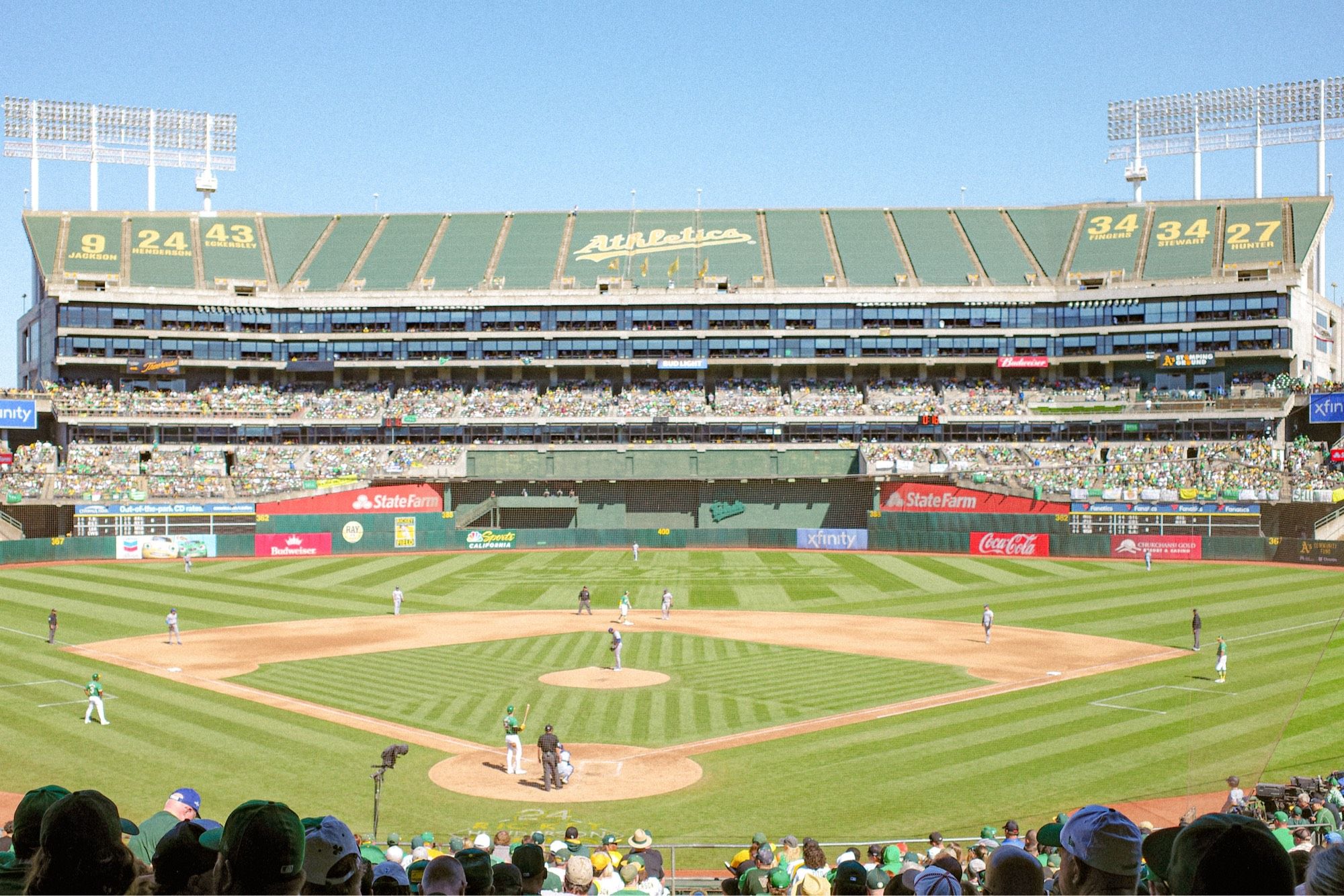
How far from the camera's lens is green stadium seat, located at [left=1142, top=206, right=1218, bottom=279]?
88500 mm

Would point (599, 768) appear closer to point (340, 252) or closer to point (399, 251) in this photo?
point (399, 251)

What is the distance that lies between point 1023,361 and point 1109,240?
47.8 ft

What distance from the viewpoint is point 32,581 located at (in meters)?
57.9

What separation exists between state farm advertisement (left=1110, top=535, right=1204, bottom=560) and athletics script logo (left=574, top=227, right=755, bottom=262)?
4634 centimetres

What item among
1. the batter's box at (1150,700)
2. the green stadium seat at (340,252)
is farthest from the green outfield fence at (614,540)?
the batter's box at (1150,700)

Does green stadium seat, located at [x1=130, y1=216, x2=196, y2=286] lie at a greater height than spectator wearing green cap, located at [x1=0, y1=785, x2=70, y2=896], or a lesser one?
greater

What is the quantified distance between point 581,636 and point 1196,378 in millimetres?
63582

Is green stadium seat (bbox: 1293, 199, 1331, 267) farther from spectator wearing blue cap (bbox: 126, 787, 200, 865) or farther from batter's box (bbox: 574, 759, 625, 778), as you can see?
spectator wearing blue cap (bbox: 126, 787, 200, 865)

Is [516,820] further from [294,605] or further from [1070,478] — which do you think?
[1070,478]

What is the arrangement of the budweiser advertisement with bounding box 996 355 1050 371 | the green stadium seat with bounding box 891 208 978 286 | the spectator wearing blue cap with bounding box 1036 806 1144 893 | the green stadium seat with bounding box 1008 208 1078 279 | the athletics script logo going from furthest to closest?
1. the athletics script logo
2. the green stadium seat with bounding box 1008 208 1078 279
3. the green stadium seat with bounding box 891 208 978 286
4. the budweiser advertisement with bounding box 996 355 1050 371
5. the spectator wearing blue cap with bounding box 1036 806 1144 893

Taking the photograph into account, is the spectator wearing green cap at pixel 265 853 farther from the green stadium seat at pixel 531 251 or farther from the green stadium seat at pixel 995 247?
the green stadium seat at pixel 995 247

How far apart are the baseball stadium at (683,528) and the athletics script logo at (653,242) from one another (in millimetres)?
390

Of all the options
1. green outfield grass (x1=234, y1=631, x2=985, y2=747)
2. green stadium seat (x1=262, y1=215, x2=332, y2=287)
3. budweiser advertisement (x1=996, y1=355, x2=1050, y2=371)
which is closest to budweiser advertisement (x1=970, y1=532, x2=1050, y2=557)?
budweiser advertisement (x1=996, y1=355, x2=1050, y2=371)

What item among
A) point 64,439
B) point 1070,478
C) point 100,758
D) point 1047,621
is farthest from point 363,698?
point 64,439
